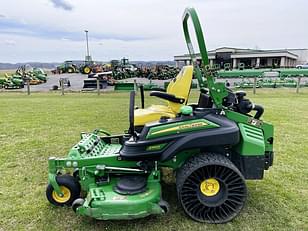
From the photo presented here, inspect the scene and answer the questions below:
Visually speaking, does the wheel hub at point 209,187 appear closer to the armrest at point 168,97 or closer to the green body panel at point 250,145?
the green body panel at point 250,145

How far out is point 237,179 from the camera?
2.51 meters

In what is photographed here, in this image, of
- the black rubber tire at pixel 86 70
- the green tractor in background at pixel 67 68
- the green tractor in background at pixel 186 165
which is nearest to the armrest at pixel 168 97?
the green tractor in background at pixel 186 165

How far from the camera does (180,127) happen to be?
254cm

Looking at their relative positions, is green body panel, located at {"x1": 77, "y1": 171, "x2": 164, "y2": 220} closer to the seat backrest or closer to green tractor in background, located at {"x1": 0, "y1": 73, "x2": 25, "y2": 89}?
the seat backrest

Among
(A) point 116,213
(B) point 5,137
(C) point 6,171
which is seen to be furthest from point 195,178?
(B) point 5,137

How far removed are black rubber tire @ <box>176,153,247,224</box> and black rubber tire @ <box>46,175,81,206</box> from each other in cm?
105

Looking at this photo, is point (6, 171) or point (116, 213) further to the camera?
point (6, 171)

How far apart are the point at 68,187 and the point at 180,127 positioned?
129cm

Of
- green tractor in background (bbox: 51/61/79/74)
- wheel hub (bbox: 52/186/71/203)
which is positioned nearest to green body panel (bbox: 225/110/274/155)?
wheel hub (bbox: 52/186/71/203)

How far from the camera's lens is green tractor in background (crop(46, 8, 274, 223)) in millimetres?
2479

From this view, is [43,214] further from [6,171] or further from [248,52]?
[248,52]

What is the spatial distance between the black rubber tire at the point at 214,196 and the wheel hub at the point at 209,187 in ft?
0.09

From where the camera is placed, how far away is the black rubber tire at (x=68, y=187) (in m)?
2.80

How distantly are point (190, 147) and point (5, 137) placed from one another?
4658 mm
